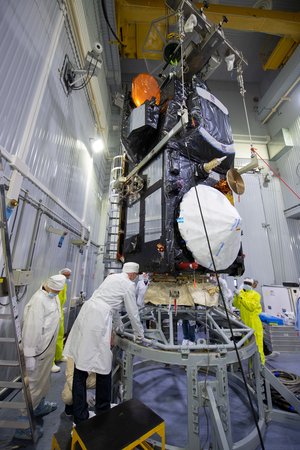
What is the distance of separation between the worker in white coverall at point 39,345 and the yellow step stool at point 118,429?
1.23 meters

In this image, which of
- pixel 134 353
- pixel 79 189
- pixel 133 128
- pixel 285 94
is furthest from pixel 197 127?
pixel 285 94

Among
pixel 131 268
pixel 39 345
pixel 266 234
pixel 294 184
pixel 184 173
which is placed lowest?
pixel 39 345

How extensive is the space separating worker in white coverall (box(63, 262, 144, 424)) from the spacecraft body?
595 mm

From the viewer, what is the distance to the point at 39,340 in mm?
2566

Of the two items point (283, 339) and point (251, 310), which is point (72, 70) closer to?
point (251, 310)

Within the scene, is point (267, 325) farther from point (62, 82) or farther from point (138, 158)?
point (62, 82)

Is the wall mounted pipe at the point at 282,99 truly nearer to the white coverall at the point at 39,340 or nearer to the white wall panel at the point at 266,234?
the white wall panel at the point at 266,234

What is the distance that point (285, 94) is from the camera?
328 inches

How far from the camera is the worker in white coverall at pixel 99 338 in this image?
2.34 metres

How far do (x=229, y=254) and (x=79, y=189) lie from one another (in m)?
4.94

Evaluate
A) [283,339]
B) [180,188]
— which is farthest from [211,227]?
[283,339]

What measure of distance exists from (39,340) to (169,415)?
203cm

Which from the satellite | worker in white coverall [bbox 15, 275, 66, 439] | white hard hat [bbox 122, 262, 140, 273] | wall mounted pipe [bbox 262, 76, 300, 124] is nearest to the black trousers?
worker in white coverall [bbox 15, 275, 66, 439]

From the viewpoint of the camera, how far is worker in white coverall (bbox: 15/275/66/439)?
2504 millimetres
